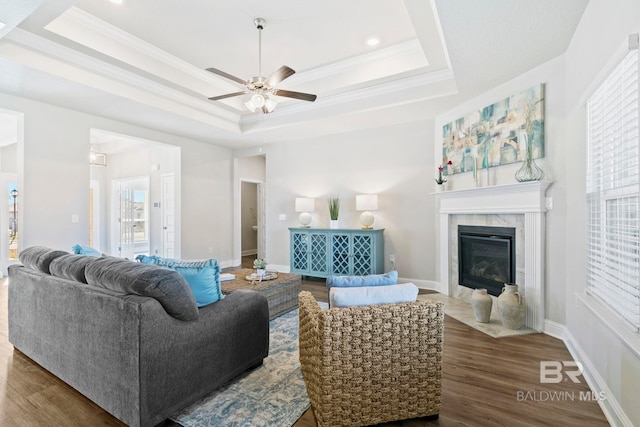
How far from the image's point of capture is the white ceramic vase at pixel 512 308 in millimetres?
3057

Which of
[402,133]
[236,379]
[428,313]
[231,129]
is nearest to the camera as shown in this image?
[428,313]

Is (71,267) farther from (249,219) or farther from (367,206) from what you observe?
(249,219)

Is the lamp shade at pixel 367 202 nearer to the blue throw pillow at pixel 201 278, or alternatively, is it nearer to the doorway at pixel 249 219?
the blue throw pillow at pixel 201 278

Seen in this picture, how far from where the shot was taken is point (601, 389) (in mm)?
1918

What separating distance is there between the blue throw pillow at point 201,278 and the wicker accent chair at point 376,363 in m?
0.75

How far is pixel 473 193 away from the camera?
12.5 ft

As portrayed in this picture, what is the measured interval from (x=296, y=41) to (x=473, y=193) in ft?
9.08

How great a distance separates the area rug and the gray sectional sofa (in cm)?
8

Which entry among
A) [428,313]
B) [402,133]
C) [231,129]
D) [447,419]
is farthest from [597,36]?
[231,129]

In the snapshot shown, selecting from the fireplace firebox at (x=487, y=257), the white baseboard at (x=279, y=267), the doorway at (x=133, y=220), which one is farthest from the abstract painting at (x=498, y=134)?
the doorway at (x=133, y=220)

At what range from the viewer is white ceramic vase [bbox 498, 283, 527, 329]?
120 inches

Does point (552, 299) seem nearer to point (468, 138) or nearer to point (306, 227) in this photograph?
point (468, 138)

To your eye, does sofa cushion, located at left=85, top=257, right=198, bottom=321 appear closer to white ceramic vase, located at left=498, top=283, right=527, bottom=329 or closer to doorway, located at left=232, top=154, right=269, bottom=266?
white ceramic vase, located at left=498, top=283, right=527, bottom=329

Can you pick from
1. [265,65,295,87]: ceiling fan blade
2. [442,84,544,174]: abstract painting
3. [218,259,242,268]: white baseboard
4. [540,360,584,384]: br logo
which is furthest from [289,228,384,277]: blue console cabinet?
[265,65,295,87]: ceiling fan blade
